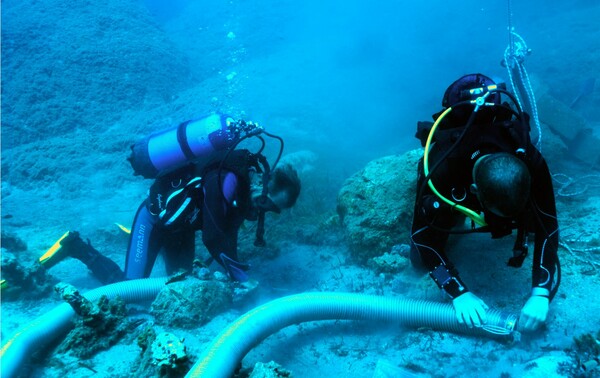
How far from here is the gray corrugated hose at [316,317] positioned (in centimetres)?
243

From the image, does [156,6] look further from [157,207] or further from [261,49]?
[157,207]

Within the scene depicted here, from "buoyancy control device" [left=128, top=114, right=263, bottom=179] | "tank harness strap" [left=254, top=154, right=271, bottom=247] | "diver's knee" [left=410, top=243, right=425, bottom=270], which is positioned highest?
"buoyancy control device" [left=128, top=114, right=263, bottom=179]

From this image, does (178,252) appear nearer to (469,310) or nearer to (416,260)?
(416,260)

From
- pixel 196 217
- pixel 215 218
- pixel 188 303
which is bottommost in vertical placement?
pixel 188 303

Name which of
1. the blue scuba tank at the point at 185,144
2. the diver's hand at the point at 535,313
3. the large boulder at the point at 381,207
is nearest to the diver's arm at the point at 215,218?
the blue scuba tank at the point at 185,144

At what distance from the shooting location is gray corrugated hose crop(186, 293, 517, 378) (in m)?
2.43

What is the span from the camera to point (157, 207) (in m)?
4.30

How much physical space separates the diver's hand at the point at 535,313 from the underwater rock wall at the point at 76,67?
1295 cm

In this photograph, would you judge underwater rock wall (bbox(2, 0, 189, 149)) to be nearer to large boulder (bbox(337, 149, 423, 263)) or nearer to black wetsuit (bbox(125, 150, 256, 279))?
black wetsuit (bbox(125, 150, 256, 279))

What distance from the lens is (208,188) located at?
373 centimetres

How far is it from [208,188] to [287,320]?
166 cm

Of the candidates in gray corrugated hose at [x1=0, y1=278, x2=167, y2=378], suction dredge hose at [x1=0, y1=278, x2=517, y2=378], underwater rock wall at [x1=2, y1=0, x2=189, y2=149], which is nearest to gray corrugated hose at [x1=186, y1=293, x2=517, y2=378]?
suction dredge hose at [x1=0, y1=278, x2=517, y2=378]

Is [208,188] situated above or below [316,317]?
above

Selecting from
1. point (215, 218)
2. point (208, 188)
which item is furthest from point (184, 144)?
point (215, 218)
